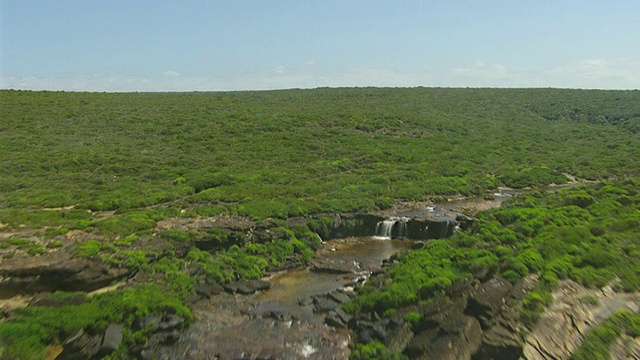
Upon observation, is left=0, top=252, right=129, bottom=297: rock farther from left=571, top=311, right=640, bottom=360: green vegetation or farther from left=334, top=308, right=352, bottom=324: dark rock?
left=571, top=311, right=640, bottom=360: green vegetation

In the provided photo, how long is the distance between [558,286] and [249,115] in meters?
70.7

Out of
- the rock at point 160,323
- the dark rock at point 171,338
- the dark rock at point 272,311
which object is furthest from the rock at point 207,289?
the dark rock at point 171,338

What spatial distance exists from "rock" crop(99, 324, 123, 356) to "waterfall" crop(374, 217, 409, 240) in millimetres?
21270

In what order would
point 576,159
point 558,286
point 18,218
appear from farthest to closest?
point 576,159 → point 18,218 → point 558,286

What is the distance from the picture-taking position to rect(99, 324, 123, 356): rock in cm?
1775

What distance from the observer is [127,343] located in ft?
61.1

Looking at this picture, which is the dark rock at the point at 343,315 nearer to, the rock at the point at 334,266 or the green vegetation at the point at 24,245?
the rock at the point at 334,266

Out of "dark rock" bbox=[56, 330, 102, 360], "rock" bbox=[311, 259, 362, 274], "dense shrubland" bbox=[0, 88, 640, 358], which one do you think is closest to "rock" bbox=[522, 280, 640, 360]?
"dense shrubland" bbox=[0, 88, 640, 358]

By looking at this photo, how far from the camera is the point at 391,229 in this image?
35.8m

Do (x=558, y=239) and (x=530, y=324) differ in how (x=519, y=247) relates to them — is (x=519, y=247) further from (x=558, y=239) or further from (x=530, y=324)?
(x=530, y=324)

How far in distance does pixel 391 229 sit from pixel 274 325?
16840 millimetres

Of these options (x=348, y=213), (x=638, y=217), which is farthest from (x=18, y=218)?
(x=638, y=217)

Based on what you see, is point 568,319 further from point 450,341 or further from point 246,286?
point 246,286

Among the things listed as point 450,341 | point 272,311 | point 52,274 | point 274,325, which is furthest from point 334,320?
point 52,274
